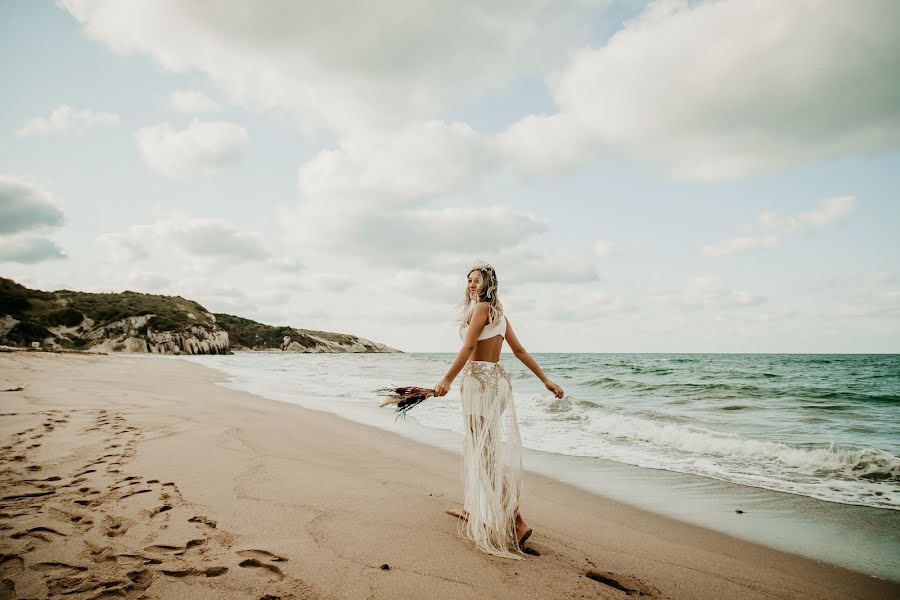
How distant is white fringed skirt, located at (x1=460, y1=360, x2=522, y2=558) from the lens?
3.59 m

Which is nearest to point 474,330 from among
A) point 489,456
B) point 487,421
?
point 487,421

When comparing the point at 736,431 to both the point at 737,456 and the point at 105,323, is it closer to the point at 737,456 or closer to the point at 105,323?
the point at 737,456

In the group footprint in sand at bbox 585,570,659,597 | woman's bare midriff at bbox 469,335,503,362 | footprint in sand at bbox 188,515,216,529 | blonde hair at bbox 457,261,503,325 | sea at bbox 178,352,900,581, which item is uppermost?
blonde hair at bbox 457,261,503,325

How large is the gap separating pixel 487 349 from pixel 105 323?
7478cm

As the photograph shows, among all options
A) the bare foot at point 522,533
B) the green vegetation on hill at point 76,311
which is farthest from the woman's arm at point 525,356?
the green vegetation on hill at point 76,311

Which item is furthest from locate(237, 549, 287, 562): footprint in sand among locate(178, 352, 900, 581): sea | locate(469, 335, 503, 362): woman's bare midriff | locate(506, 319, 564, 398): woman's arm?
locate(178, 352, 900, 581): sea

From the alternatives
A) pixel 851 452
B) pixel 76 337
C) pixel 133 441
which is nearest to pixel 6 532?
pixel 133 441

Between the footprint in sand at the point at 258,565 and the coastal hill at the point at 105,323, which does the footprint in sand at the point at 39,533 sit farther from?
the coastal hill at the point at 105,323

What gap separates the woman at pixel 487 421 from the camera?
3605 millimetres

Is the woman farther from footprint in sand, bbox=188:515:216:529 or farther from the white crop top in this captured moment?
footprint in sand, bbox=188:515:216:529

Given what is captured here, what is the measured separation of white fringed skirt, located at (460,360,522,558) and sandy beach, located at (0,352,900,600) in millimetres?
266

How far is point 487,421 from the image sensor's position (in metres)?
3.75

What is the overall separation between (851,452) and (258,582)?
8.99 meters

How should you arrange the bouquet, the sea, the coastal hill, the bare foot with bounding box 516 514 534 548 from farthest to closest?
the coastal hill, the sea, the bouquet, the bare foot with bounding box 516 514 534 548
